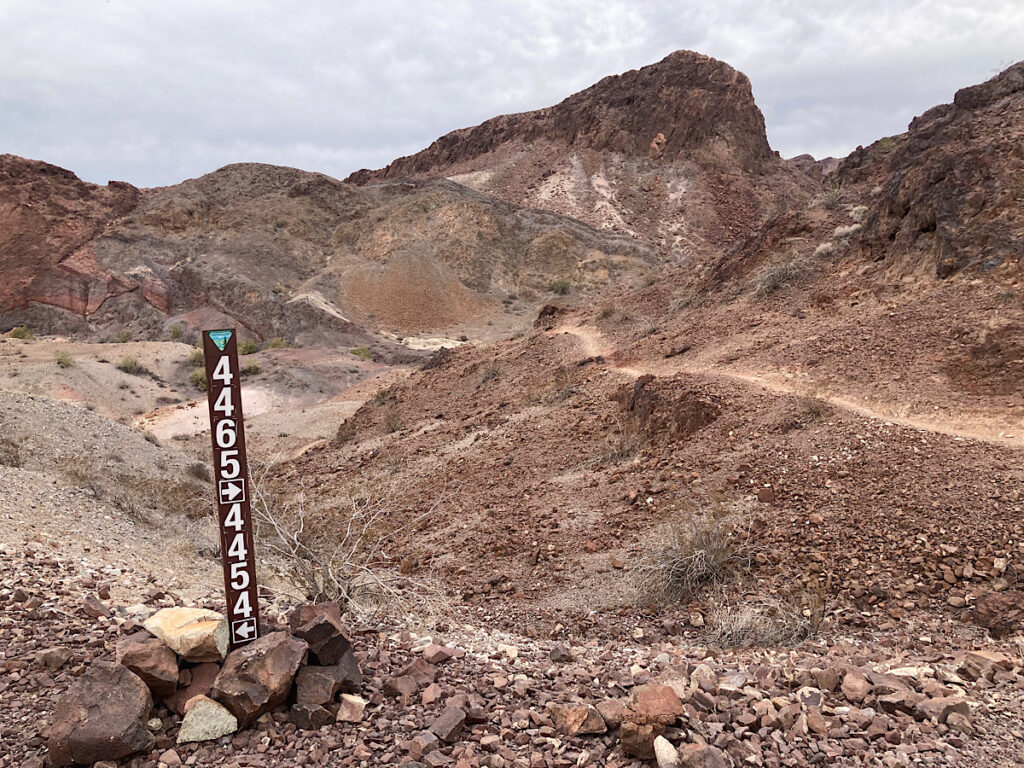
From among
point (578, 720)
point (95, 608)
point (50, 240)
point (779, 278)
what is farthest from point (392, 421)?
point (50, 240)

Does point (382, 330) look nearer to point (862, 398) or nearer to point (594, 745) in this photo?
point (862, 398)

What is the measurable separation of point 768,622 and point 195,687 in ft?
12.8

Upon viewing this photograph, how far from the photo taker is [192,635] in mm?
3531

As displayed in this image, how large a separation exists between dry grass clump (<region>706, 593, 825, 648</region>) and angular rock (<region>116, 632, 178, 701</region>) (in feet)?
11.7

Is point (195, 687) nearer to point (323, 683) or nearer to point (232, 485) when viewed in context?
point (323, 683)

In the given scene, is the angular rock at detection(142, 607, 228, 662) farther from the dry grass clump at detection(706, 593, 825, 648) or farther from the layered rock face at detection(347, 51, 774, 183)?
the layered rock face at detection(347, 51, 774, 183)

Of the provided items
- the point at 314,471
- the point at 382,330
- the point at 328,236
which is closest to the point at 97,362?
the point at 382,330

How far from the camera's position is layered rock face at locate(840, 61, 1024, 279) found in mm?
10664

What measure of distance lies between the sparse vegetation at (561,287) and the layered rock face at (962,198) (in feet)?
91.0

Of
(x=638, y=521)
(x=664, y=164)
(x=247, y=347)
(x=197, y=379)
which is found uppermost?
(x=664, y=164)

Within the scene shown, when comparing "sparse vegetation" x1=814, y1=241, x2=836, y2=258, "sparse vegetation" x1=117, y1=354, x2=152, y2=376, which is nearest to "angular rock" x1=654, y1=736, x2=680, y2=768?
"sparse vegetation" x1=814, y1=241, x2=836, y2=258

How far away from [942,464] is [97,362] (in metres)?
28.1

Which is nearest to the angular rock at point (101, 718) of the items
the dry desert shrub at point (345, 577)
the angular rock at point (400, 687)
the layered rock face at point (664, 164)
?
the angular rock at point (400, 687)

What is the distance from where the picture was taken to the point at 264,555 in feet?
23.7
